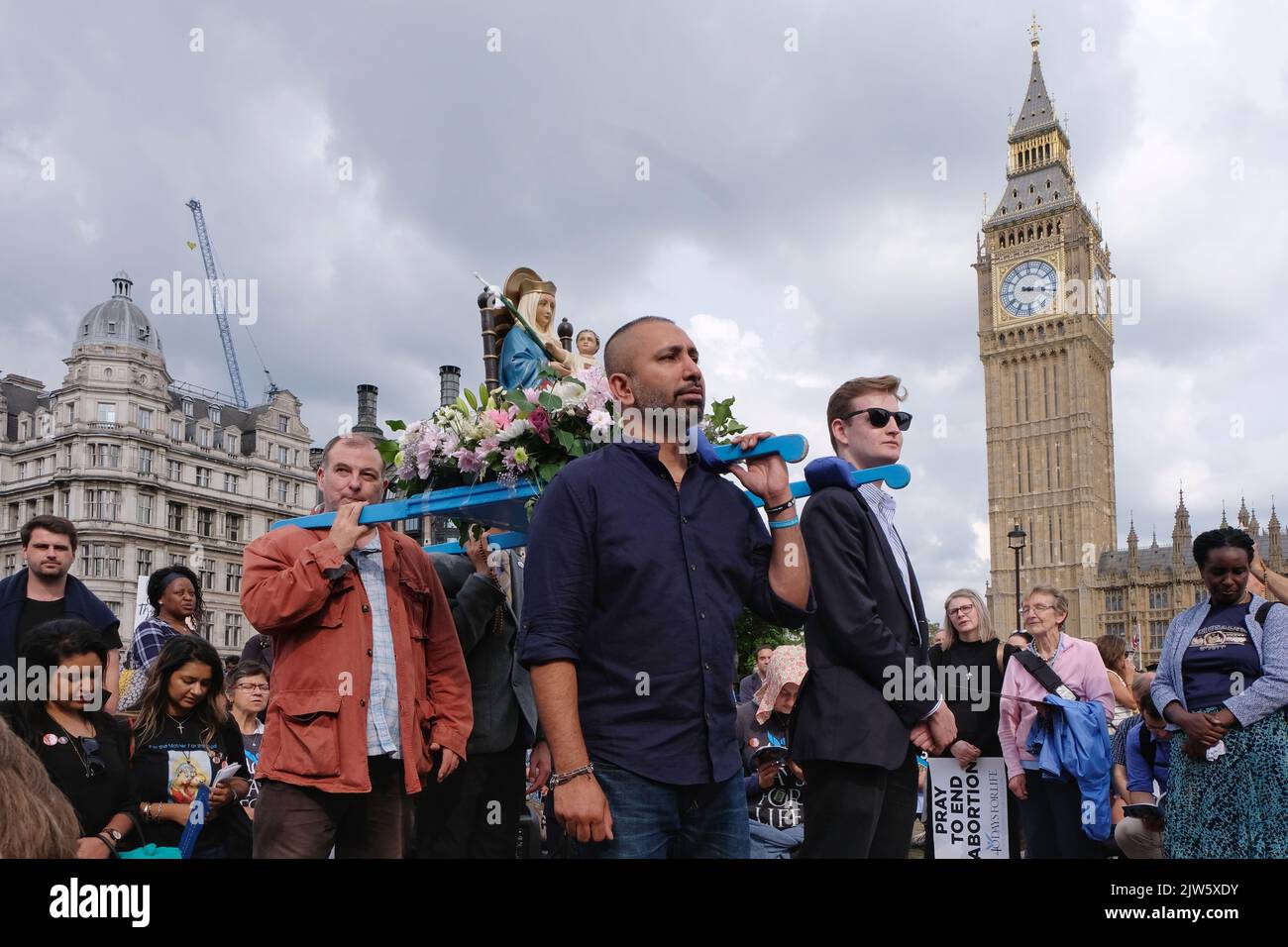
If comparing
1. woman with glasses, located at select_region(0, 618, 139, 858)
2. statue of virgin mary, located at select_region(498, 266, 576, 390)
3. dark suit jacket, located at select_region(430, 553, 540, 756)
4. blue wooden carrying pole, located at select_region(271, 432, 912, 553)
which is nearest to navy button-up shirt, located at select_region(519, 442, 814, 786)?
blue wooden carrying pole, located at select_region(271, 432, 912, 553)

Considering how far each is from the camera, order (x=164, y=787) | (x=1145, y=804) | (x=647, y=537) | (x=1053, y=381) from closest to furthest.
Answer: (x=647, y=537), (x=164, y=787), (x=1145, y=804), (x=1053, y=381)

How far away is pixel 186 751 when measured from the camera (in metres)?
5.60

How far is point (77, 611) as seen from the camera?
6.34m

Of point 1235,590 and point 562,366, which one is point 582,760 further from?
point 1235,590

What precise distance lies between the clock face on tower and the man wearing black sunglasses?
96.5 m

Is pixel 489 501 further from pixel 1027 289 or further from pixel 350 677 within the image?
pixel 1027 289

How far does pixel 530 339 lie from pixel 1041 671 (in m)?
4.26

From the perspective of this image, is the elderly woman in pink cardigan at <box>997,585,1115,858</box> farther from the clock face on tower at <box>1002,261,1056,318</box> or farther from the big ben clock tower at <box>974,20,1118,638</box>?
the clock face on tower at <box>1002,261,1056,318</box>

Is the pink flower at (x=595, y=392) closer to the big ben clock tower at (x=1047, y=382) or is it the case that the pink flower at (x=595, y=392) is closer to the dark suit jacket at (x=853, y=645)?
the dark suit jacket at (x=853, y=645)

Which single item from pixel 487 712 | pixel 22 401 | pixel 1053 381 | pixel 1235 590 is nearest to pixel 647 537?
pixel 487 712

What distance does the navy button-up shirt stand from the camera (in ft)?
10.2

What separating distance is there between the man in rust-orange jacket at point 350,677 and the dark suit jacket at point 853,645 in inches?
62.3

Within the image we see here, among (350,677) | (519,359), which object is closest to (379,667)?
(350,677)
